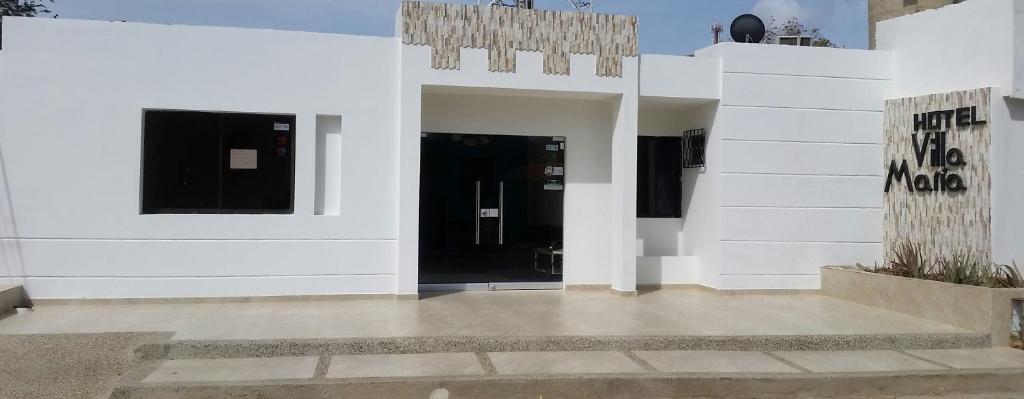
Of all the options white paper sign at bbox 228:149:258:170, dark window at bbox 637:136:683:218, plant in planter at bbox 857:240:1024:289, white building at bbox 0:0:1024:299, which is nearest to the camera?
plant in planter at bbox 857:240:1024:289

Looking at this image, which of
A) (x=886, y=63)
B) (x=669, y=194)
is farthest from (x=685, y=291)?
(x=886, y=63)

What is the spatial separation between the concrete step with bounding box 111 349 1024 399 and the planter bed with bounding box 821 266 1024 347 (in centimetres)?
77

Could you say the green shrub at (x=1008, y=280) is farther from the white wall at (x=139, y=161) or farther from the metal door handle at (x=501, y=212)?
the white wall at (x=139, y=161)

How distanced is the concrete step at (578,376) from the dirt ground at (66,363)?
341 mm

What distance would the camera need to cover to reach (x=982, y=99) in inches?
371

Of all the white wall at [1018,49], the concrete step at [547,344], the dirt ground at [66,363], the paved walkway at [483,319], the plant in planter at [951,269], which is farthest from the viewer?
the white wall at [1018,49]

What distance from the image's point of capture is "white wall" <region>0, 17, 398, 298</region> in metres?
8.94

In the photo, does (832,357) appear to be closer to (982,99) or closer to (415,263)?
(982,99)

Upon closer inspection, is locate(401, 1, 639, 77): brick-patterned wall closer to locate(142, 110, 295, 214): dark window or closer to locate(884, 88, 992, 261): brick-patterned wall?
locate(142, 110, 295, 214): dark window

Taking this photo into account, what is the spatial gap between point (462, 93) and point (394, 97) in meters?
1.05

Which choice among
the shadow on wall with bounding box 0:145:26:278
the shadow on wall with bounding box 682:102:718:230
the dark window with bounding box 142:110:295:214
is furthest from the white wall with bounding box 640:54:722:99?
the shadow on wall with bounding box 0:145:26:278

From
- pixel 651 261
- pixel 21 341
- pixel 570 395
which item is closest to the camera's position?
pixel 570 395

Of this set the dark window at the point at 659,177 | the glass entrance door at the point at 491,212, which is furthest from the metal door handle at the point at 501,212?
the dark window at the point at 659,177

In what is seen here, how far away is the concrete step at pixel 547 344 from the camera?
7.11m
